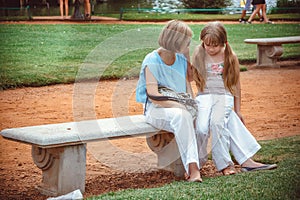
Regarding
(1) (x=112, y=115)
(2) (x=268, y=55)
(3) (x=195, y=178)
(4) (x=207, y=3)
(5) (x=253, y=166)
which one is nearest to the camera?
(3) (x=195, y=178)

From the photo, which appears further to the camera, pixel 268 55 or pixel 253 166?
pixel 268 55

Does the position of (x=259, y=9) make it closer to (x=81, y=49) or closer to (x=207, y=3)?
(x=207, y=3)

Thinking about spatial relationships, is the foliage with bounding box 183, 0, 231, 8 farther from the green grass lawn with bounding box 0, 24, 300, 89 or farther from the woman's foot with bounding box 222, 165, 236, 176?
the woman's foot with bounding box 222, 165, 236, 176

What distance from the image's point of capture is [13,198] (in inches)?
192

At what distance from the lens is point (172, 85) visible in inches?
210

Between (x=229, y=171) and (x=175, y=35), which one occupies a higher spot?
(x=175, y=35)

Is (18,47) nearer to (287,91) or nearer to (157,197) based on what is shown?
(287,91)

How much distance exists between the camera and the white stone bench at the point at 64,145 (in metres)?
4.71

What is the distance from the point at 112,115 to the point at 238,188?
10.1 ft

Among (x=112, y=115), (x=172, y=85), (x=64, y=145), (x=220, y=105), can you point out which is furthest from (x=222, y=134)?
(x=112, y=115)

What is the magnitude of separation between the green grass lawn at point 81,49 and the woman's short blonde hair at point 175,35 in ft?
13.1

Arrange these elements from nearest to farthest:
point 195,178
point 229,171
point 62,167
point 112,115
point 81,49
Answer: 1. point 62,167
2. point 195,178
3. point 229,171
4. point 112,115
5. point 81,49

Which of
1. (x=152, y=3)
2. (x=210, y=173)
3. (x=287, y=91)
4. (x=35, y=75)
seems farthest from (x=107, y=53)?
(x=210, y=173)

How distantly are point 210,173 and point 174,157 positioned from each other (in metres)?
0.30
